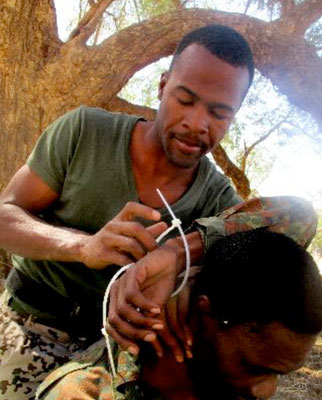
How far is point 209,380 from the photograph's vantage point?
4.89 feet

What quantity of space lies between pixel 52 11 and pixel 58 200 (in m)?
3.18

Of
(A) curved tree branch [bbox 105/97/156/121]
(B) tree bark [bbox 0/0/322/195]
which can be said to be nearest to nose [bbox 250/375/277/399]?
(B) tree bark [bbox 0/0/322/195]

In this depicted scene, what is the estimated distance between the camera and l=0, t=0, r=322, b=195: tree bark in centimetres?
446

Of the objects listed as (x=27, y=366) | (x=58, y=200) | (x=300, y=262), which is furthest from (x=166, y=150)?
(x=27, y=366)

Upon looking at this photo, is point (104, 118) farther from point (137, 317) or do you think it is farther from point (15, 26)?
point (15, 26)

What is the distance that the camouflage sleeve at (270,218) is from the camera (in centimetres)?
175

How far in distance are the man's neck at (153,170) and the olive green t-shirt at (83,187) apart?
0.04 metres

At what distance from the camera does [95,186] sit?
203 cm

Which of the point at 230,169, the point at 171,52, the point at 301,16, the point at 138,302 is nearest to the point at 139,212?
the point at 138,302

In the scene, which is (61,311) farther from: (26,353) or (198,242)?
(198,242)

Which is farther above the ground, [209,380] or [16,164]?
[209,380]

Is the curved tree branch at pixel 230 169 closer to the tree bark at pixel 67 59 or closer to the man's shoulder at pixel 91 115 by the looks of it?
the tree bark at pixel 67 59

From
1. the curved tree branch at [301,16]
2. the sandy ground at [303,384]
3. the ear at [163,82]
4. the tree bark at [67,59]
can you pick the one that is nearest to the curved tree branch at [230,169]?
the curved tree branch at [301,16]

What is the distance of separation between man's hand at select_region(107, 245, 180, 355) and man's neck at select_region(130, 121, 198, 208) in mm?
659
